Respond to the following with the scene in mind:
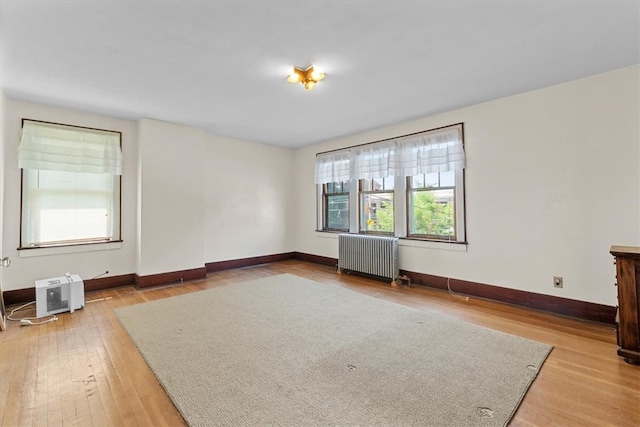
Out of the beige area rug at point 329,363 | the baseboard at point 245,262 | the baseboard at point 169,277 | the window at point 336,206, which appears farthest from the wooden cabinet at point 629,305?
the baseboard at point 245,262

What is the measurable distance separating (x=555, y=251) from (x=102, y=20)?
4774mm

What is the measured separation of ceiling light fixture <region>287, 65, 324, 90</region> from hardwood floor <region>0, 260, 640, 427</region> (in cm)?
283

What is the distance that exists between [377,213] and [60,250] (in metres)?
4.83

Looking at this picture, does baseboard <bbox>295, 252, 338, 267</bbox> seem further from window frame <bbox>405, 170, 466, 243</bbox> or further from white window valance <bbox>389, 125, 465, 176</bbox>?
white window valance <bbox>389, 125, 465, 176</bbox>

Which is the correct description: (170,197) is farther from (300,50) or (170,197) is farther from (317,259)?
(300,50)

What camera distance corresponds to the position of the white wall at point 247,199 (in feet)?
17.7

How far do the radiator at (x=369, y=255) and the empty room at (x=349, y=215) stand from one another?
39 mm

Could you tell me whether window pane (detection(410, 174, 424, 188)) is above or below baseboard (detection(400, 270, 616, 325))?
above

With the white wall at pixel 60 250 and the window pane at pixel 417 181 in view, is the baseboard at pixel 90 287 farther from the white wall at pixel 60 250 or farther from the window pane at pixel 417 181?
the window pane at pixel 417 181

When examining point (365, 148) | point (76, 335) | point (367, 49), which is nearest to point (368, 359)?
point (367, 49)

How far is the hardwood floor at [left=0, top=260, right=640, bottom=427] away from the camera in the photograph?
5.43 feet

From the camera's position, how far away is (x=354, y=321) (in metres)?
3.01

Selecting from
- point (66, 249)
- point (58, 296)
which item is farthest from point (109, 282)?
point (58, 296)

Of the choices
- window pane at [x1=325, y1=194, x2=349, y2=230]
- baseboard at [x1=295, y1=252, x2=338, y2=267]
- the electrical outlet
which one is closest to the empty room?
the electrical outlet
